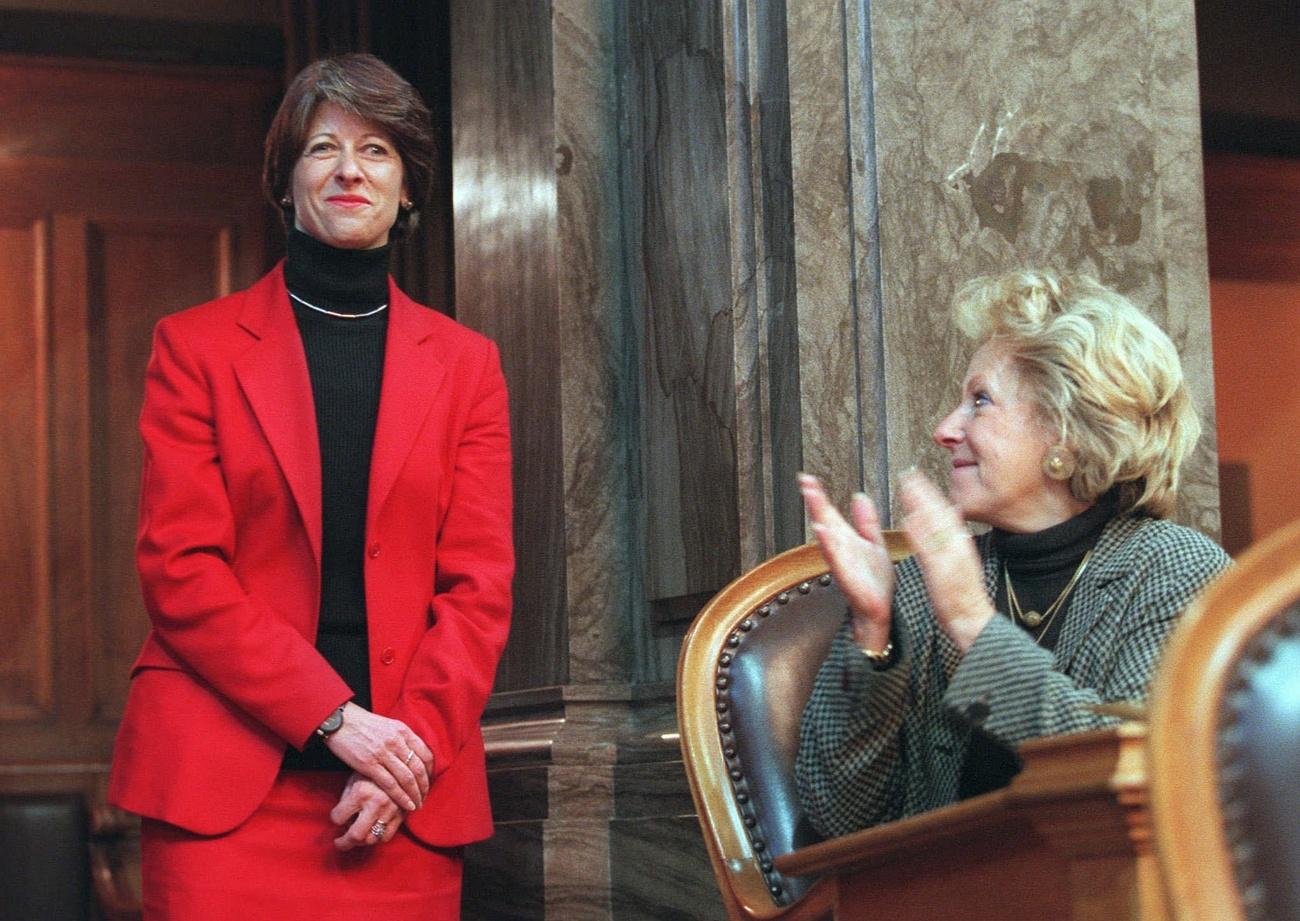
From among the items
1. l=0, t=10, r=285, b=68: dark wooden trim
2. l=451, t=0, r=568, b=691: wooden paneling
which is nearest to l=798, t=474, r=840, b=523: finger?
l=451, t=0, r=568, b=691: wooden paneling

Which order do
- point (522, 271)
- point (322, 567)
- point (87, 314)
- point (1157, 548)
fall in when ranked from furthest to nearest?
point (87, 314) < point (522, 271) < point (322, 567) < point (1157, 548)

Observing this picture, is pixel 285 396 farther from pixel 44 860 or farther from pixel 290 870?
pixel 44 860

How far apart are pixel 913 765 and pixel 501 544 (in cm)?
77

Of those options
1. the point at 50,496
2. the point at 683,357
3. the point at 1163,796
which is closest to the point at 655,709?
the point at 683,357

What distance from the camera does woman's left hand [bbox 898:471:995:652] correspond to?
2.04m

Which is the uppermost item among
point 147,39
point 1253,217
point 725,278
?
point 147,39

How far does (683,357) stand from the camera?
365 cm

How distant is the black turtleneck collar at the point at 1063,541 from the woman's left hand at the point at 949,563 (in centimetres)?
38

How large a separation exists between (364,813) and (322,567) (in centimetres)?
35

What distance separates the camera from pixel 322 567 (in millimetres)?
2670

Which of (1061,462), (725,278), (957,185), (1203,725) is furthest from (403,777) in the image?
(1203,725)

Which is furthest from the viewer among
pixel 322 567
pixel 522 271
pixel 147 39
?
pixel 147 39

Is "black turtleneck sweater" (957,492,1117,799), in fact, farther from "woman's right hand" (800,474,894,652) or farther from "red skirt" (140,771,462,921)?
"red skirt" (140,771,462,921)

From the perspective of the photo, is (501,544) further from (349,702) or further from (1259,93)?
(1259,93)
